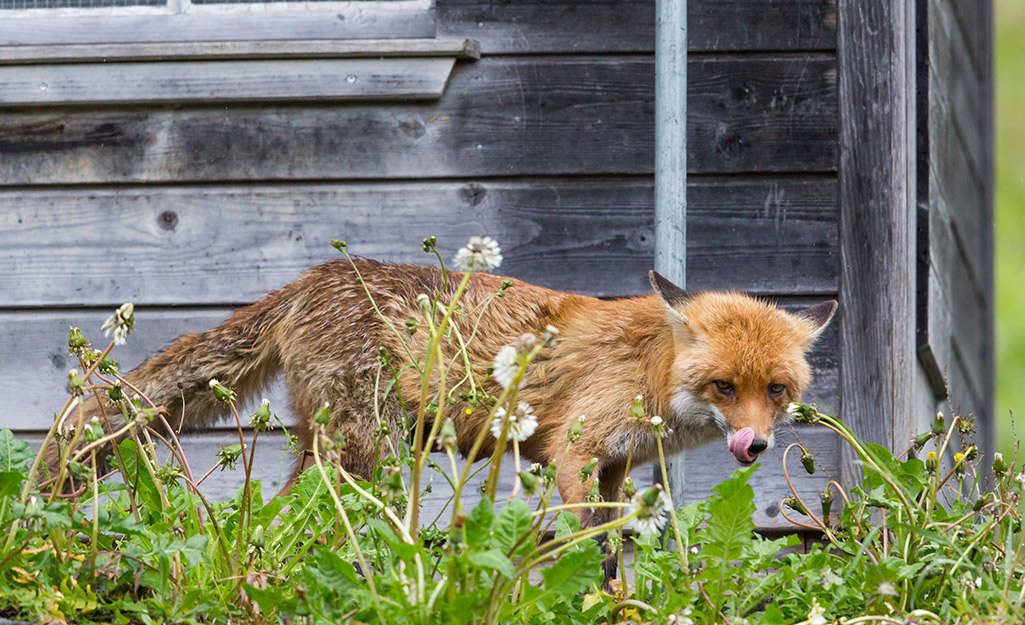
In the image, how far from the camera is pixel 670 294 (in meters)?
3.53

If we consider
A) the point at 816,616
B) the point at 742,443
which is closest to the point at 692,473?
the point at 742,443

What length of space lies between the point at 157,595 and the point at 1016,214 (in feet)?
6.94

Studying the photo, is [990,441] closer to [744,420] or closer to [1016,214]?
[744,420]

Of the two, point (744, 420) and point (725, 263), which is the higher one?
point (725, 263)

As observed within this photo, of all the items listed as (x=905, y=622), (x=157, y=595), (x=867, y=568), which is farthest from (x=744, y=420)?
(x=157, y=595)

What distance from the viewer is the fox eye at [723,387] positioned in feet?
11.6

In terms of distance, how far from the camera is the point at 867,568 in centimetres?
230

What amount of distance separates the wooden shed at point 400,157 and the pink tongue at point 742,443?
121 cm

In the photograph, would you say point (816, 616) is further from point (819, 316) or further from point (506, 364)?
point (819, 316)

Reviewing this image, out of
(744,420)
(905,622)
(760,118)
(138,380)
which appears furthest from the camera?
(760,118)

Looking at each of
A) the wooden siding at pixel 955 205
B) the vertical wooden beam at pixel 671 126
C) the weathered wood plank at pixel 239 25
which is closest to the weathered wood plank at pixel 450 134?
the weathered wood plank at pixel 239 25

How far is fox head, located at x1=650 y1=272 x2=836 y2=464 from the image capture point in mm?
3484

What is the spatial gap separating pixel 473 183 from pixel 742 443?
6.16ft

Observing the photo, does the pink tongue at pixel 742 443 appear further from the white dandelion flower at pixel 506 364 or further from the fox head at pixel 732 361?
the white dandelion flower at pixel 506 364
